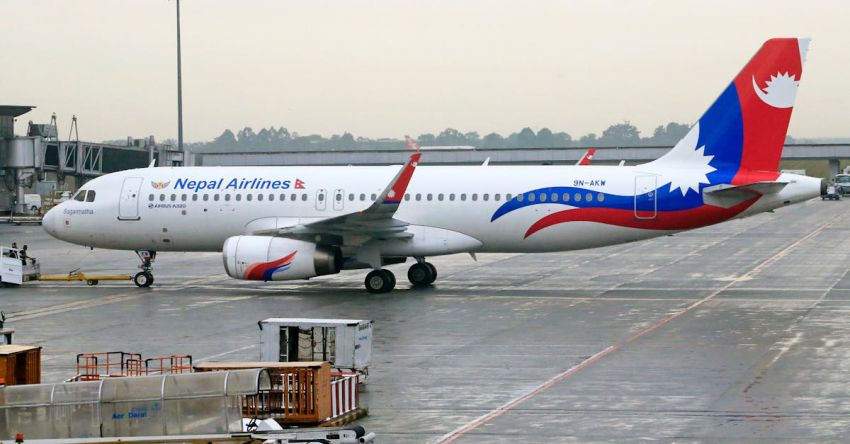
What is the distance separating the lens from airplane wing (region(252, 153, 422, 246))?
33906 mm

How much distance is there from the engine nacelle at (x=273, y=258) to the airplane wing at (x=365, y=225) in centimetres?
46

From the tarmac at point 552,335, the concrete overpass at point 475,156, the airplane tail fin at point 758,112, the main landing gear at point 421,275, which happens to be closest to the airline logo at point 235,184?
the tarmac at point 552,335

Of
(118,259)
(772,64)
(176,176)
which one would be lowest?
(118,259)

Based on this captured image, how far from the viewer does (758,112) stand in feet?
115

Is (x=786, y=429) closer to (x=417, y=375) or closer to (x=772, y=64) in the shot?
(x=417, y=375)

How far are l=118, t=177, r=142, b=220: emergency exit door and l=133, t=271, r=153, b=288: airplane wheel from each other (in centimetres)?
182

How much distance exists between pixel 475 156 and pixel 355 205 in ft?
231

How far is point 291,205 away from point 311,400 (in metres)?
20.6

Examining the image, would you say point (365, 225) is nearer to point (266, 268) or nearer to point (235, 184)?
point (266, 268)

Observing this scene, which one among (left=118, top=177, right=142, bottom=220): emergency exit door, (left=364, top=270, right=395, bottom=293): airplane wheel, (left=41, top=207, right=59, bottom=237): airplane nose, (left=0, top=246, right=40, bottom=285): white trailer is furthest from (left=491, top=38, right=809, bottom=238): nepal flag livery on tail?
(left=0, top=246, right=40, bottom=285): white trailer

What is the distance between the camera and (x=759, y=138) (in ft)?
115

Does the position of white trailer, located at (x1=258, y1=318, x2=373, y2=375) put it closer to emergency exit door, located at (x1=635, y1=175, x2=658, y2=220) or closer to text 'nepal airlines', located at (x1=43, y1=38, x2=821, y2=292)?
text 'nepal airlines', located at (x1=43, y1=38, x2=821, y2=292)

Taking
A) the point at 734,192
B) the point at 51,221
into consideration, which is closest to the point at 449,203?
the point at 734,192

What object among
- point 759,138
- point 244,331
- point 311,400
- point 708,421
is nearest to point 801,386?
point 708,421
